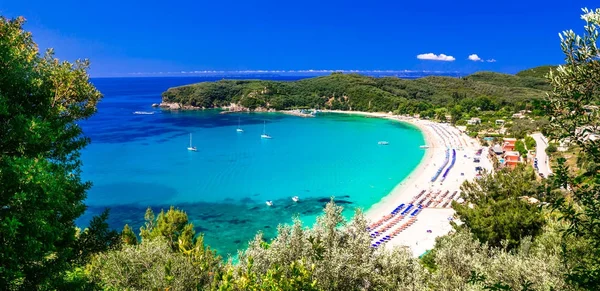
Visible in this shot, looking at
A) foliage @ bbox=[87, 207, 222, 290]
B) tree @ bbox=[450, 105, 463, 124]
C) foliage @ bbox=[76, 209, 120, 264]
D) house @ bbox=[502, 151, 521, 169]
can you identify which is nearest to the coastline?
house @ bbox=[502, 151, 521, 169]

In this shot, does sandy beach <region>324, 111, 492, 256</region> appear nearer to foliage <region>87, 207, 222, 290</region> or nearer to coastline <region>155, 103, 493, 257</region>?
coastline <region>155, 103, 493, 257</region>

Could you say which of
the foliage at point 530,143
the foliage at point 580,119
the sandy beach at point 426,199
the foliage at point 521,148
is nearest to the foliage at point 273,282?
the foliage at point 580,119

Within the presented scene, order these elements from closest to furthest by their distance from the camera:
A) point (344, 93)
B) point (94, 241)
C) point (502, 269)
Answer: point (94, 241), point (502, 269), point (344, 93)

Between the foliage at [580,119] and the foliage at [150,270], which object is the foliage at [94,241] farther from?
the foliage at [580,119]

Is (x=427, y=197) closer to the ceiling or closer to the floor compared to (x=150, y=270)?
closer to the floor

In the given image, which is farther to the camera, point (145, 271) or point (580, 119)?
point (145, 271)

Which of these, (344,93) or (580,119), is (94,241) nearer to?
(580,119)

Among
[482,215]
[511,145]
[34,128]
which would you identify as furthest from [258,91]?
[34,128]

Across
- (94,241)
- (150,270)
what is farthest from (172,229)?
(94,241)
